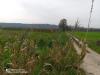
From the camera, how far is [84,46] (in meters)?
3.87

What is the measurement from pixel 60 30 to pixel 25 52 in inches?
54.9

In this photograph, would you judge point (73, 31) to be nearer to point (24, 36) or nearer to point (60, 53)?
point (60, 53)

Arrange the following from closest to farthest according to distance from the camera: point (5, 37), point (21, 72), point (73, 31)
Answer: point (21, 72) < point (73, 31) < point (5, 37)

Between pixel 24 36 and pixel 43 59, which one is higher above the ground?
pixel 24 36

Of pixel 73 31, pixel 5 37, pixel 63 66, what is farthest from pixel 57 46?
pixel 5 37

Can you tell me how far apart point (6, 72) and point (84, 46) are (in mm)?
843

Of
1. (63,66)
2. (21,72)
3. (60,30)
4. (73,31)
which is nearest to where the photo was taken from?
(21,72)

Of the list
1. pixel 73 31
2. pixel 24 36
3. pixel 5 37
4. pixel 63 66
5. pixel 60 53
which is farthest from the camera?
pixel 5 37

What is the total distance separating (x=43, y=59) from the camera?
5.98 meters

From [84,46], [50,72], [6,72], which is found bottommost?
[50,72]

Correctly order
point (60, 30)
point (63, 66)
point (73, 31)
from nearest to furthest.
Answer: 1. point (73, 31)
2. point (63, 66)
3. point (60, 30)

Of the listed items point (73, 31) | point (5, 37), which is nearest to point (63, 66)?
point (73, 31)

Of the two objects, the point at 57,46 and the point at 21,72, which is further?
the point at 57,46

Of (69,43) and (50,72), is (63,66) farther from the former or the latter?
(50,72)
